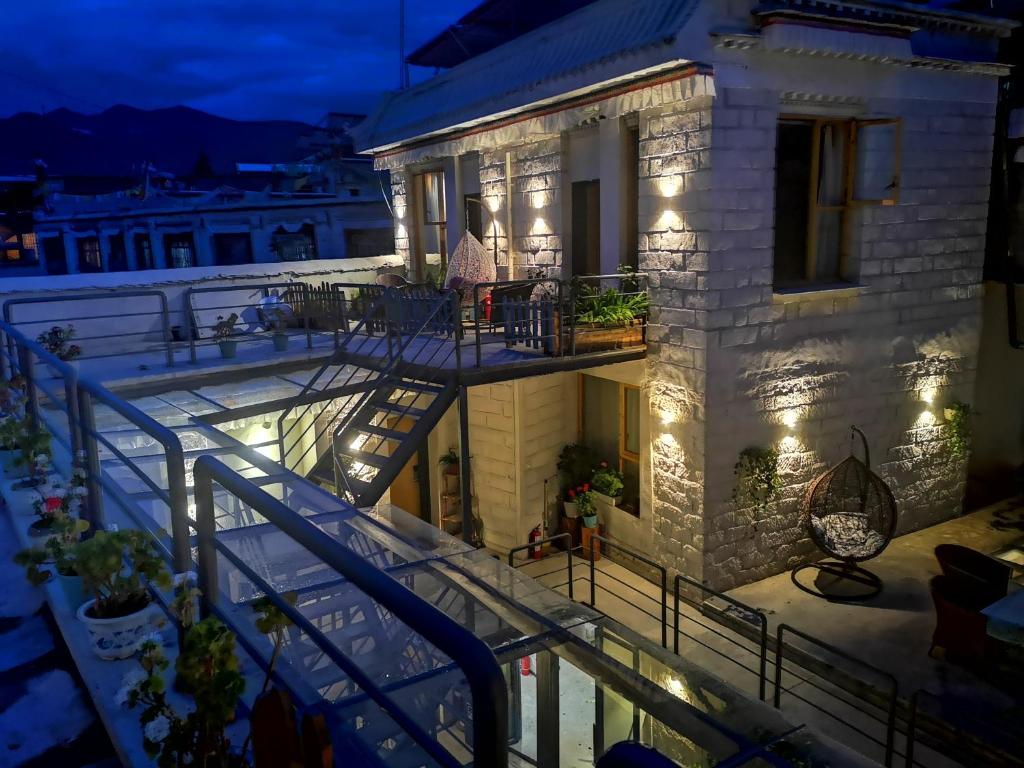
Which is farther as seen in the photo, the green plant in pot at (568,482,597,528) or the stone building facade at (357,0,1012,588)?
the green plant in pot at (568,482,597,528)

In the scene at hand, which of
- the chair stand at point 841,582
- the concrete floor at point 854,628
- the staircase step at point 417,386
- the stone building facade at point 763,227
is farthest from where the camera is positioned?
the chair stand at point 841,582

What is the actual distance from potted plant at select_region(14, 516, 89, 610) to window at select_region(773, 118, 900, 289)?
9717mm

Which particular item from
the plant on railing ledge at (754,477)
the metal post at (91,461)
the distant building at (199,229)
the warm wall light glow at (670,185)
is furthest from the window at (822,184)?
the distant building at (199,229)

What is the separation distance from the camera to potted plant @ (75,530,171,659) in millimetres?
A: 2936

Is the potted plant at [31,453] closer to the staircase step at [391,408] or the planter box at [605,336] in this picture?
the staircase step at [391,408]

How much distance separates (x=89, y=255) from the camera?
30172mm

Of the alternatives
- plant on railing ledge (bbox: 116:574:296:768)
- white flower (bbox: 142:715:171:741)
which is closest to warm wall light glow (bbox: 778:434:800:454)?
plant on railing ledge (bbox: 116:574:296:768)

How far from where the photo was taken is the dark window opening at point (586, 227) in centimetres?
1245

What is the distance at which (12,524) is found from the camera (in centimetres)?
482

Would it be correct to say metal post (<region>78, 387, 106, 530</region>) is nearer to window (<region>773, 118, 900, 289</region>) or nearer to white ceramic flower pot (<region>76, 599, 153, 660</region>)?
white ceramic flower pot (<region>76, 599, 153, 660</region>)

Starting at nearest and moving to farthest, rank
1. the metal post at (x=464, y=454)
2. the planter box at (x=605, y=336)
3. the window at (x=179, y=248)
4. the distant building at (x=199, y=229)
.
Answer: the metal post at (x=464, y=454)
the planter box at (x=605, y=336)
the distant building at (x=199, y=229)
the window at (x=179, y=248)

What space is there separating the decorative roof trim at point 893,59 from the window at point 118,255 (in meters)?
25.9

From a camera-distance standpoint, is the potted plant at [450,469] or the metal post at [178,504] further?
the potted plant at [450,469]

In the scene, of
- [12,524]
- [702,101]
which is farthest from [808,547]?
Result: [12,524]
